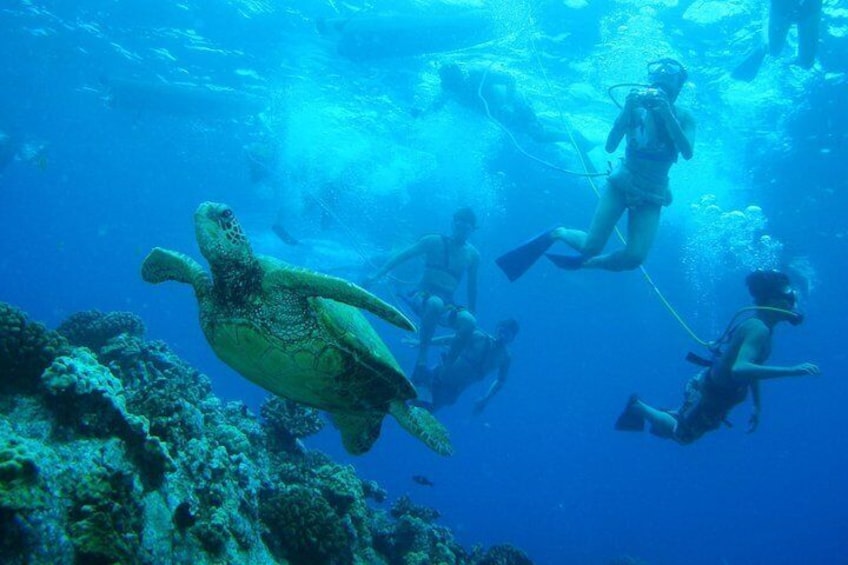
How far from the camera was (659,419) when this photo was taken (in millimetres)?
7656

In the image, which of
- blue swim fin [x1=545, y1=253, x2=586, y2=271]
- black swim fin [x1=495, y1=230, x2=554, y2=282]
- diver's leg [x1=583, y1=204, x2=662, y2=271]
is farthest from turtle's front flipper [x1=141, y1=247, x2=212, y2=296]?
diver's leg [x1=583, y1=204, x2=662, y2=271]

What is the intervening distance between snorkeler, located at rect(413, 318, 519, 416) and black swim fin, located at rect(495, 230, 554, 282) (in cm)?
375

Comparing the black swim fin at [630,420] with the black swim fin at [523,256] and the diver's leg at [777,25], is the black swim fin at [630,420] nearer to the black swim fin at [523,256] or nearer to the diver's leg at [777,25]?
the black swim fin at [523,256]

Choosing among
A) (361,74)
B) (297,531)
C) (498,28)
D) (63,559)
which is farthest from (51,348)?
(361,74)

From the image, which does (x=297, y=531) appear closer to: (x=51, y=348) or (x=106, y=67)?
(x=51, y=348)

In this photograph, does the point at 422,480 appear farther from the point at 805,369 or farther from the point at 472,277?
the point at 805,369

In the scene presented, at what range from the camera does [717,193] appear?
1878 centimetres

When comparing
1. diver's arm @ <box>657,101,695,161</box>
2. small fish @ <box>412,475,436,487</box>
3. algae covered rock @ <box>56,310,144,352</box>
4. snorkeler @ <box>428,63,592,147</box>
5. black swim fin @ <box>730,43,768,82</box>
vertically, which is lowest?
algae covered rock @ <box>56,310,144,352</box>

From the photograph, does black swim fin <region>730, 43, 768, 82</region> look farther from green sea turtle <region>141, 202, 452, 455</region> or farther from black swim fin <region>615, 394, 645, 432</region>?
green sea turtle <region>141, 202, 452, 455</region>

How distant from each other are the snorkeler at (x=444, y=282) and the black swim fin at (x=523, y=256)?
10.1ft

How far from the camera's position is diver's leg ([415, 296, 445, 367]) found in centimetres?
1064

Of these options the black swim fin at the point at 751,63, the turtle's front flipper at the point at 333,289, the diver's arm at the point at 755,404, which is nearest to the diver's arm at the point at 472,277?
the diver's arm at the point at 755,404

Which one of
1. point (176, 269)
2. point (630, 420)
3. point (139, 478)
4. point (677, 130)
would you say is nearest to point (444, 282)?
point (630, 420)

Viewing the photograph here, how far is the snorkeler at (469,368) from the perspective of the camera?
37.0 feet
